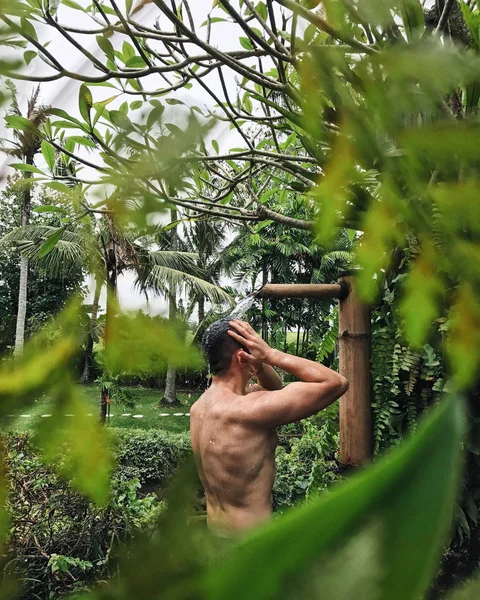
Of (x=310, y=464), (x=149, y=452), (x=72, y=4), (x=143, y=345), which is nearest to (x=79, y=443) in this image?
(x=143, y=345)

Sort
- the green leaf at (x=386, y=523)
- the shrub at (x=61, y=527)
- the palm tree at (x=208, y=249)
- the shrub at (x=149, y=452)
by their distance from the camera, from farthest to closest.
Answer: the palm tree at (x=208, y=249)
the shrub at (x=149, y=452)
the shrub at (x=61, y=527)
the green leaf at (x=386, y=523)

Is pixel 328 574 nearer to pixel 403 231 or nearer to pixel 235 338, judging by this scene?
pixel 403 231

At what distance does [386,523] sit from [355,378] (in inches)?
62.8

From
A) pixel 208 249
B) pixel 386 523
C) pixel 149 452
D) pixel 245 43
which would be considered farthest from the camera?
pixel 208 249

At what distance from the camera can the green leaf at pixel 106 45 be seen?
0.93 ft

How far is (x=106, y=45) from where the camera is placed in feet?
0.97

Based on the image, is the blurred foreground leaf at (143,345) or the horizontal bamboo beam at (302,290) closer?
the blurred foreground leaf at (143,345)

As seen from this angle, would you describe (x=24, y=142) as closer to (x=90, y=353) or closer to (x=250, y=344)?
(x=90, y=353)

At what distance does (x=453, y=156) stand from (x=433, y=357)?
4.36 feet

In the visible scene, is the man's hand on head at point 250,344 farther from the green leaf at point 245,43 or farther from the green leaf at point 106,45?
the green leaf at point 106,45

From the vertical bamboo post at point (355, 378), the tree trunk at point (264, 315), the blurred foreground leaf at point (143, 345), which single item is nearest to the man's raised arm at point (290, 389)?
the vertical bamboo post at point (355, 378)

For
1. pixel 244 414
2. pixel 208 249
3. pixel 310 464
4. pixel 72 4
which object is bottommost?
pixel 310 464

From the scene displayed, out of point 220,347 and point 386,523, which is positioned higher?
point 386,523

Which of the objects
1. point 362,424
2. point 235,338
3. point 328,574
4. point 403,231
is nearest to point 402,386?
point 362,424
